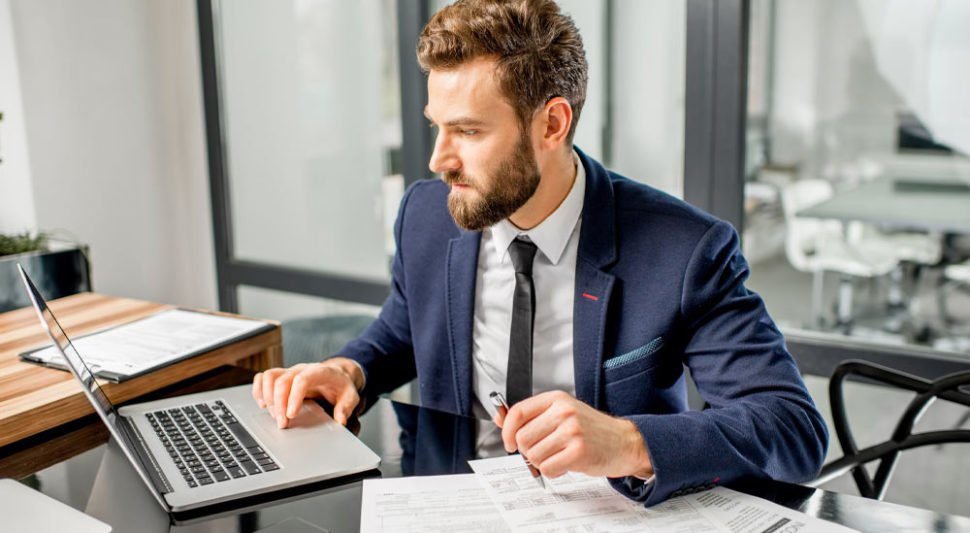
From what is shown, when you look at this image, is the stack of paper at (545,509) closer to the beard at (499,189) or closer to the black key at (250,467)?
the black key at (250,467)

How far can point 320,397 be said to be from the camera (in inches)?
52.9

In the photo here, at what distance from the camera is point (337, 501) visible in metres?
1.03

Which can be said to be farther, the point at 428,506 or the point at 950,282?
the point at 950,282

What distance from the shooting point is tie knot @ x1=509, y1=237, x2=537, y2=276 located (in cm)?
143

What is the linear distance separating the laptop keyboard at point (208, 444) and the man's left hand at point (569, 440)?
1.12 ft

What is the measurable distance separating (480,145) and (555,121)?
5.7 inches

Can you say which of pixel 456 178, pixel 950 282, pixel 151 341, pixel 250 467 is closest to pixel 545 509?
pixel 250 467

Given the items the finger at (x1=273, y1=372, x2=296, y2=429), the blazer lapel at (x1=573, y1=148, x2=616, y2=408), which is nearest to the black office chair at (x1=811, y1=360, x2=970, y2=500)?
the blazer lapel at (x1=573, y1=148, x2=616, y2=408)

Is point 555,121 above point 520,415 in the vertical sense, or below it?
above

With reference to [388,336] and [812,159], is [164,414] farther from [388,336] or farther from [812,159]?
[812,159]

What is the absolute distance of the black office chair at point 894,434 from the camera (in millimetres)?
1396

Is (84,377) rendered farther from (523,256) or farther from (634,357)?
(634,357)

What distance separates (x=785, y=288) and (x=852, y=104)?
0.55m

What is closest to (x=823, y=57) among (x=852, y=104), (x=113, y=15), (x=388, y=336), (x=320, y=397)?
(x=852, y=104)
